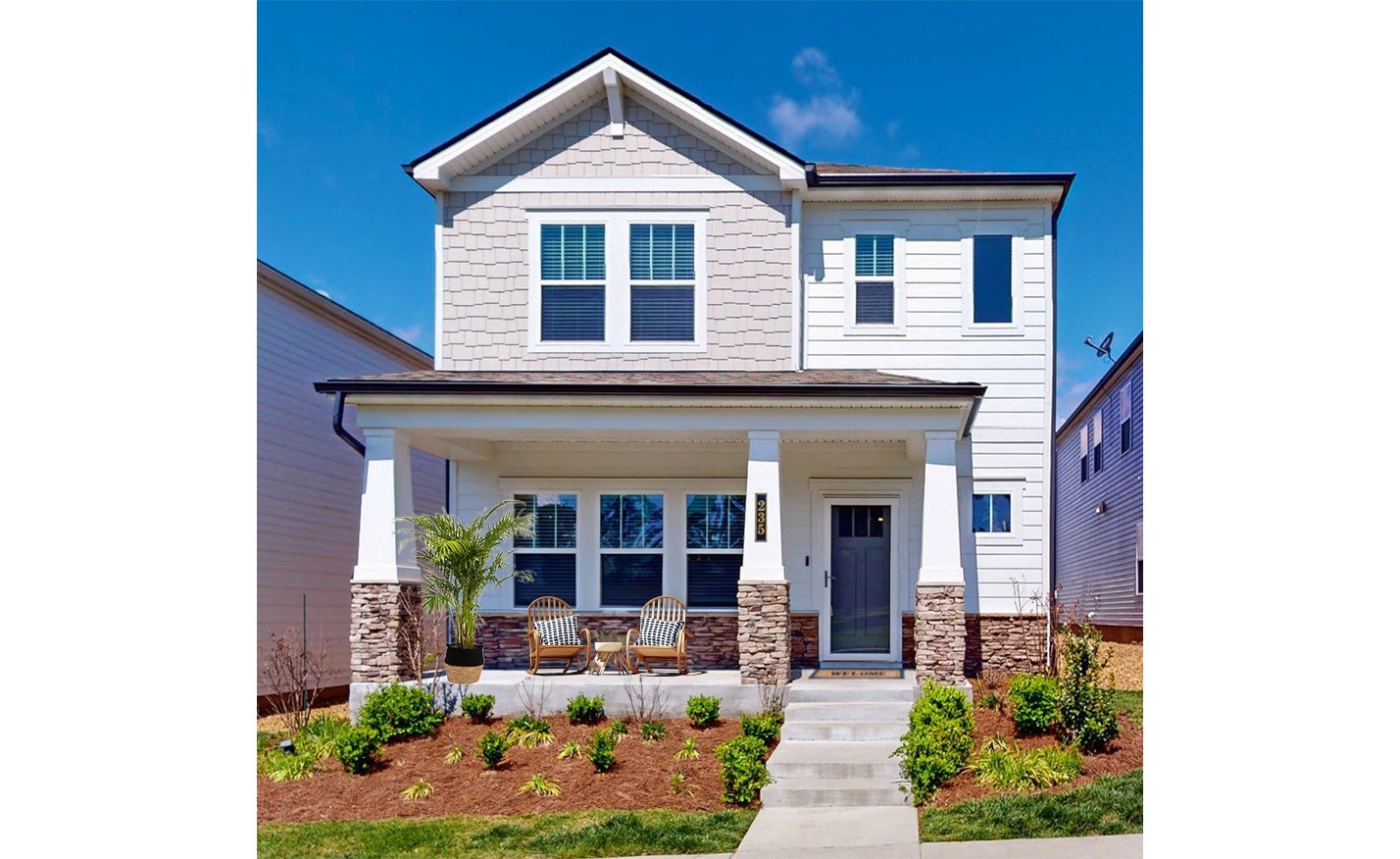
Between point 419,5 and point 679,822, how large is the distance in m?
11.2

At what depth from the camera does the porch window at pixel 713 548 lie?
13.6 meters

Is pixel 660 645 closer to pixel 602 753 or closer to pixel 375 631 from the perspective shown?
pixel 375 631

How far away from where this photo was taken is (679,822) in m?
8.09

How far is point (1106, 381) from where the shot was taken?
72.6 ft

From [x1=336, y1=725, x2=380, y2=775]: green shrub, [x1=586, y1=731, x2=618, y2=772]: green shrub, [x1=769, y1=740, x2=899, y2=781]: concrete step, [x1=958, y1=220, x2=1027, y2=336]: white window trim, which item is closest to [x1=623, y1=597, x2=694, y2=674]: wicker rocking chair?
[x1=586, y1=731, x2=618, y2=772]: green shrub

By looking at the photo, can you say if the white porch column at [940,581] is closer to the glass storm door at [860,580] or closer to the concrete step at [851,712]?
the concrete step at [851,712]

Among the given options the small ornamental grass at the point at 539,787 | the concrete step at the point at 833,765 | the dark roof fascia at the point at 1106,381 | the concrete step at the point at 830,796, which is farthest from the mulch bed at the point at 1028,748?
the dark roof fascia at the point at 1106,381

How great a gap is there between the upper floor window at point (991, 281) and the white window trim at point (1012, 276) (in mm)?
52

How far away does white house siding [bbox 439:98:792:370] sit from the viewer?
43.6ft

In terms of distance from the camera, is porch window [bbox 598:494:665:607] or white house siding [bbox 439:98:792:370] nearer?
white house siding [bbox 439:98:792:370]

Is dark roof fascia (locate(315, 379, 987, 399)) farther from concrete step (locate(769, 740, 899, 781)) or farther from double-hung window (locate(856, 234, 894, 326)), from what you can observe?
concrete step (locate(769, 740, 899, 781))

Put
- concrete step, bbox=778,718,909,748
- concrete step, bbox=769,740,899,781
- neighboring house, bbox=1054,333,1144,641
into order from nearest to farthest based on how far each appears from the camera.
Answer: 1. concrete step, bbox=769,740,899,781
2. concrete step, bbox=778,718,909,748
3. neighboring house, bbox=1054,333,1144,641

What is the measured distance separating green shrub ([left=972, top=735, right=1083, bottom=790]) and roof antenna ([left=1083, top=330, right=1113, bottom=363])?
14275 millimetres

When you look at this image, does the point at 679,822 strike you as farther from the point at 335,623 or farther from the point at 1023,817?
the point at 335,623
